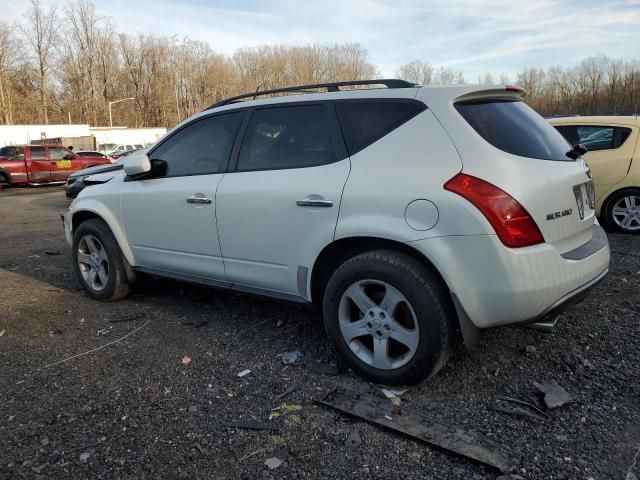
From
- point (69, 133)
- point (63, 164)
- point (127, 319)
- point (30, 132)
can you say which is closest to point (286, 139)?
point (127, 319)

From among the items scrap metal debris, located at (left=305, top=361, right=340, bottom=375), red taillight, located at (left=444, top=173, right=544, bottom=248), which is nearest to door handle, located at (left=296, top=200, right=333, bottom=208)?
red taillight, located at (left=444, top=173, right=544, bottom=248)

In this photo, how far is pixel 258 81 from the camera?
80562 millimetres

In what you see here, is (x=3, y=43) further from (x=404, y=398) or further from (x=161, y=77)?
(x=404, y=398)

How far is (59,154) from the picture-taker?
21906 mm

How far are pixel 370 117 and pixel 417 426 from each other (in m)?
1.78

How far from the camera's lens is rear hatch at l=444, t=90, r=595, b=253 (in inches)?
106

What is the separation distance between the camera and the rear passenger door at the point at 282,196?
3162mm

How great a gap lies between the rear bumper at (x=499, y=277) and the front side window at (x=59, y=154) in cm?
2250

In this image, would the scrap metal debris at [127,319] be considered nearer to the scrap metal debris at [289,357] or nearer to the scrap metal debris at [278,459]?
the scrap metal debris at [289,357]

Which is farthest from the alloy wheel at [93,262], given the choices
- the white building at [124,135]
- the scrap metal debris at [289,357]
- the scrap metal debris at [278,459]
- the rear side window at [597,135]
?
the white building at [124,135]

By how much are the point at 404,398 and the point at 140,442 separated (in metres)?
1.43

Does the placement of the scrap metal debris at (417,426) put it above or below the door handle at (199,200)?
below

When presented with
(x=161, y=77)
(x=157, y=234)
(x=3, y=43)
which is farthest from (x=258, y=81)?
(x=157, y=234)

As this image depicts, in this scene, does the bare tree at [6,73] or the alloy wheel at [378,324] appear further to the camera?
the bare tree at [6,73]
